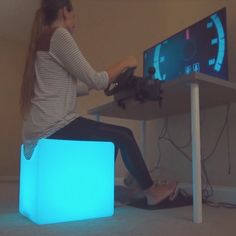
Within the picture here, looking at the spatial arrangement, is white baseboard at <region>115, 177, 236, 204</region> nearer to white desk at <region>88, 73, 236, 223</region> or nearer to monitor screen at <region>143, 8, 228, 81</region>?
white desk at <region>88, 73, 236, 223</region>

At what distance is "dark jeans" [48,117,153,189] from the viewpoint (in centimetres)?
142

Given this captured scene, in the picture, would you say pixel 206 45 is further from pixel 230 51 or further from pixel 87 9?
pixel 87 9

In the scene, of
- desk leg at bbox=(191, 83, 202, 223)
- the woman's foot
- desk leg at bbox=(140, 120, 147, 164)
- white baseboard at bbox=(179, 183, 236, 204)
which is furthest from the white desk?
white baseboard at bbox=(179, 183, 236, 204)

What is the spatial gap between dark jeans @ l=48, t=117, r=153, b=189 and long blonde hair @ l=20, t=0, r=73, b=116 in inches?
7.9

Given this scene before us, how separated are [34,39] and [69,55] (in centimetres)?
22

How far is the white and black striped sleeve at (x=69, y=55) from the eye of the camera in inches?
53.3

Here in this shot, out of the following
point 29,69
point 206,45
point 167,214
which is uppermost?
point 206,45

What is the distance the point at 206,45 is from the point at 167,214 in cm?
92

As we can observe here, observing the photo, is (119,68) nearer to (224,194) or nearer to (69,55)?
(69,55)

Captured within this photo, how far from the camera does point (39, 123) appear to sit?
1.37 metres

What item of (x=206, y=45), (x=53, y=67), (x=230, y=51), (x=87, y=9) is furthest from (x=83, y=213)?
(x=87, y=9)

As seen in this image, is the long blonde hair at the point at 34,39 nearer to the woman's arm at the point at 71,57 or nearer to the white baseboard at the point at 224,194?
the woman's arm at the point at 71,57

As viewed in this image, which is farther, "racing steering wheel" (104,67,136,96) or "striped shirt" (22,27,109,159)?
"racing steering wheel" (104,67,136,96)

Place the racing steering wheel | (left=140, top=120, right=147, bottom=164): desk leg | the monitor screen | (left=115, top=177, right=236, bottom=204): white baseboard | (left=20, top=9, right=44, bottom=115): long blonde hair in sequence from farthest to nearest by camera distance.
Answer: (left=140, top=120, right=147, bottom=164): desk leg
(left=115, top=177, right=236, bottom=204): white baseboard
the monitor screen
the racing steering wheel
(left=20, top=9, right=44, bottom=115): long blonde hair
